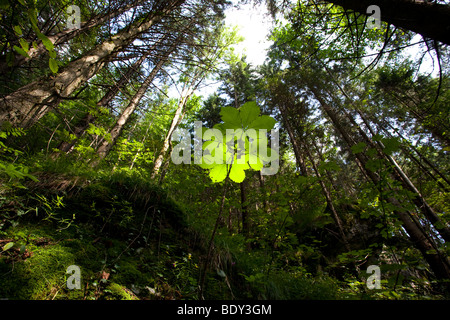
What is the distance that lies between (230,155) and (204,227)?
7.68 ft

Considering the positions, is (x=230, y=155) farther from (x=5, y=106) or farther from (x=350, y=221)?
(x=350, y=221)

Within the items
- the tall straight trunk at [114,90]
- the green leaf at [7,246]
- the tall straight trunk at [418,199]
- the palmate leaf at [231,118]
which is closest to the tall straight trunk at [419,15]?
the tall straight trunk at [418,199]

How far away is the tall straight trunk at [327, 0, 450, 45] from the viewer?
49.8 inches

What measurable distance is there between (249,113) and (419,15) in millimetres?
1638

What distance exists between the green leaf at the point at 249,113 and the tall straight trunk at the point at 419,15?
138 centimetres

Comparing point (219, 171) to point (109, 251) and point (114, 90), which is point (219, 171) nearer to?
point (109, 251)

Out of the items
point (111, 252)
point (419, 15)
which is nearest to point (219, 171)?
point (111, 252)

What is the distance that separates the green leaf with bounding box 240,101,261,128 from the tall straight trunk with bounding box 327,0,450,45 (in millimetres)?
1382

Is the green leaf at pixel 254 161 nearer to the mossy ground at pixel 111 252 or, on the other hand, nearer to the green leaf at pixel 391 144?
the mossy ground at pixel 111 252

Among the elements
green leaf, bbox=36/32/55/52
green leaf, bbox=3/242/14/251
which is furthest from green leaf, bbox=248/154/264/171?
green leaf, bbox=3/242/14/251

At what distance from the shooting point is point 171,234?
2.47 m

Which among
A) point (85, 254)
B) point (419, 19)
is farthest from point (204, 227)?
point (419, 19)

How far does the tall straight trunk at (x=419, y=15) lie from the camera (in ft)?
4.15

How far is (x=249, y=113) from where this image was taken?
0.88 m
